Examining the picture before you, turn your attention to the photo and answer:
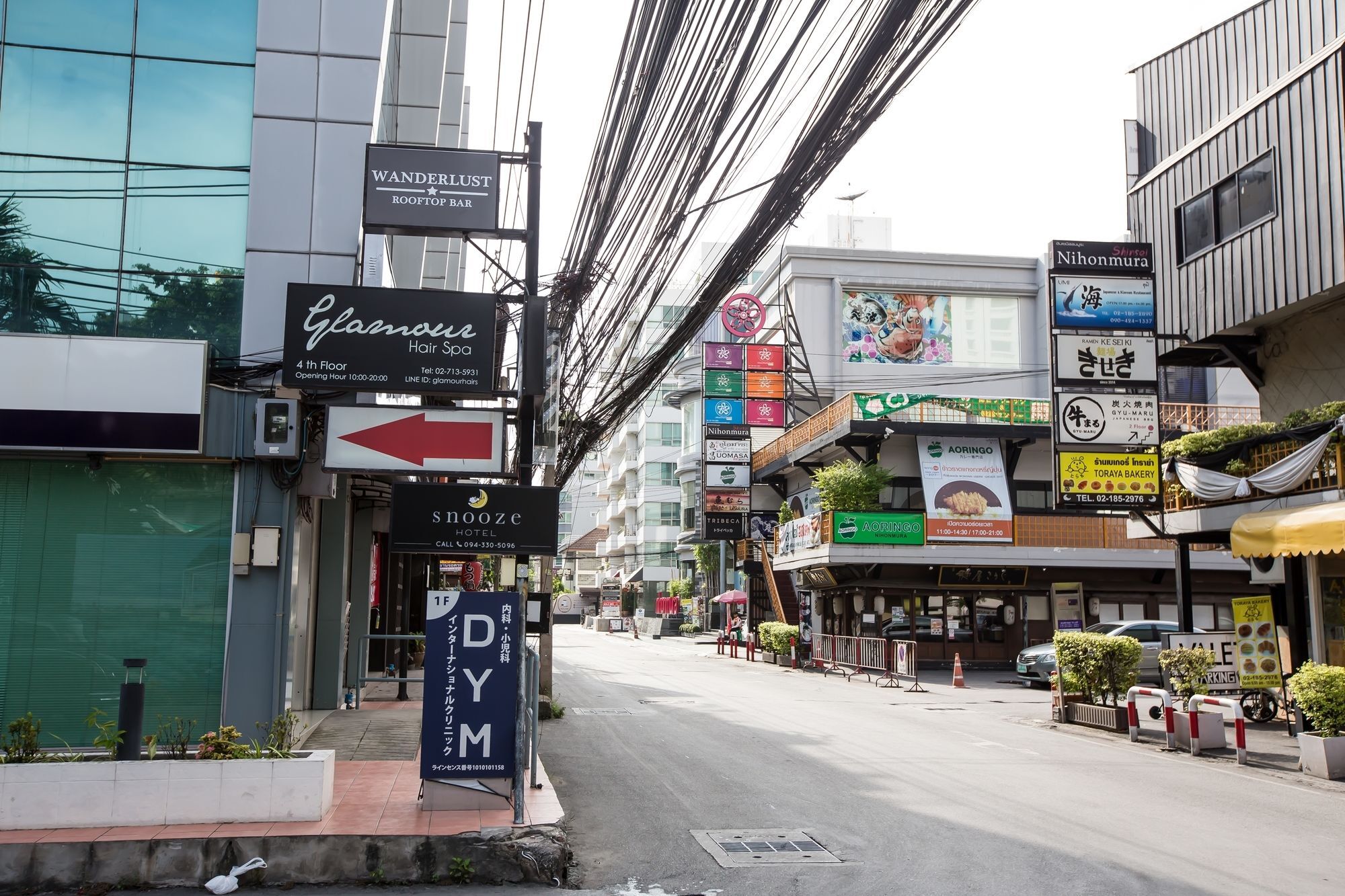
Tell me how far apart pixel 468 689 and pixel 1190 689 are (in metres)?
11.2

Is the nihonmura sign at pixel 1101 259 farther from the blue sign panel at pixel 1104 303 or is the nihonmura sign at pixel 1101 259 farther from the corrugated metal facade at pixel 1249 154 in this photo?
the corrugated metal facade at pixel 1249 154

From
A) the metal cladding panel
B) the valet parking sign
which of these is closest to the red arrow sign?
the valet parking sign

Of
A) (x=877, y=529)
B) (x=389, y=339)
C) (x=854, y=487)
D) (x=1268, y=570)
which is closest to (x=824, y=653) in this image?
(x=877, y=529)

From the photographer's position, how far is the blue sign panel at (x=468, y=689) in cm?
935

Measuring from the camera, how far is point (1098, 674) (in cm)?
1792

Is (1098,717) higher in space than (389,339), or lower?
lower

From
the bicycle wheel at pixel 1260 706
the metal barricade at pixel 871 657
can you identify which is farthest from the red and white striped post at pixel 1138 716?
the metal barricade at pixel 871 657

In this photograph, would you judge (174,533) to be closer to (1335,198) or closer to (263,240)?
(263,240)

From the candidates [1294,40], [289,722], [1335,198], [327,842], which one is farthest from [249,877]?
[1294,40]

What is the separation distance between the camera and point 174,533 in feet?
38.9

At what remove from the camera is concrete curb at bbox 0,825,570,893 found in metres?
7.75

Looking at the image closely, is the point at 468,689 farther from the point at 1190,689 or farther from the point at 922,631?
the point at 922,631

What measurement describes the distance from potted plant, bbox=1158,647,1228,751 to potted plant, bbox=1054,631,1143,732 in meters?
0.83

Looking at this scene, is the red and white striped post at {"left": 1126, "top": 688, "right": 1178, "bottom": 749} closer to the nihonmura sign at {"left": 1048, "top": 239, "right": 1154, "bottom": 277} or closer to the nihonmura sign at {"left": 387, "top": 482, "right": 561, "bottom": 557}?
the nihonmura sign at {"left": 1048, "top": 239, "right": 1154, "bottom": 277}
